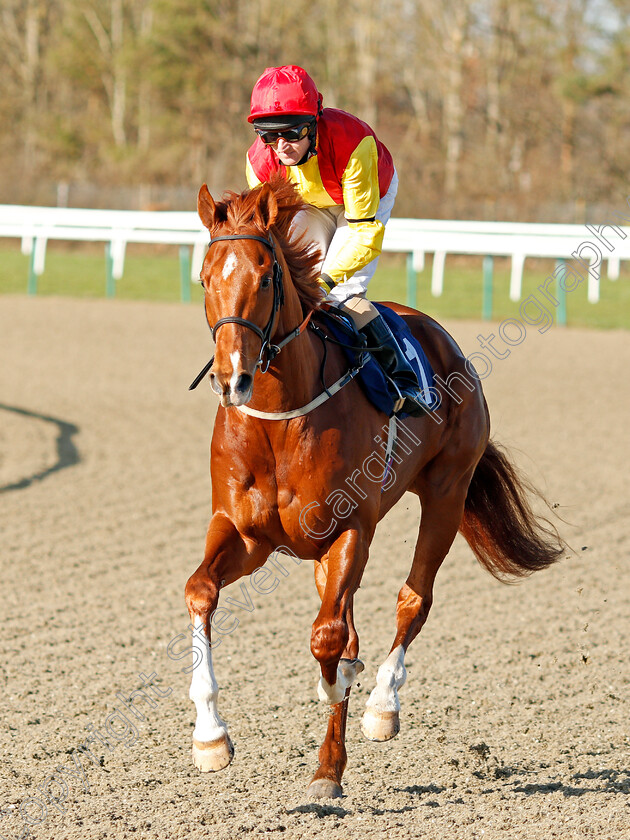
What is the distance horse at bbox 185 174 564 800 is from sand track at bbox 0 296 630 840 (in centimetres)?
31

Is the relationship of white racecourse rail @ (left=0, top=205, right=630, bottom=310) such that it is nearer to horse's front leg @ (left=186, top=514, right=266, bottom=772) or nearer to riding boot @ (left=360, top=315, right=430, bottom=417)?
riding boot @ (left=360, top=315, right=430, bottom=417)

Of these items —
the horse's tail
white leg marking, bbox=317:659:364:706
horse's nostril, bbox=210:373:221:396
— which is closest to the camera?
horse's nostril, bbox=210:373:221:396

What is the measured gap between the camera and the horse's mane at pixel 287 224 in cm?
322

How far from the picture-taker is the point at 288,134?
11.8 ft

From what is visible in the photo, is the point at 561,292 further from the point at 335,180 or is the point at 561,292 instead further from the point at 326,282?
the point at 326,282

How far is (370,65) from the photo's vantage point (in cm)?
3675

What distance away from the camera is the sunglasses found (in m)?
3.57

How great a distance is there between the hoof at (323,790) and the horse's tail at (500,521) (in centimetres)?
177

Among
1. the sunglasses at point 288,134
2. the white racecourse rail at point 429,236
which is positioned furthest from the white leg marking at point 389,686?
the white racecourse rail at point 429,236

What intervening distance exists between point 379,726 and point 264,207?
1.84m

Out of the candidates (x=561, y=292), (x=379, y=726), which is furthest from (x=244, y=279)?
(x=561, y=292)

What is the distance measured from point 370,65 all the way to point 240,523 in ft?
117

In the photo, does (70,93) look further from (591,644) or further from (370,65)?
(591,644)

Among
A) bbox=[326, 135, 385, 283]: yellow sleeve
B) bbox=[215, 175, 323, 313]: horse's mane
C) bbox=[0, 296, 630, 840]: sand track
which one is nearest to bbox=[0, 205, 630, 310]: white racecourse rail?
bbox=[0, 296, 630, 840]: sand track
